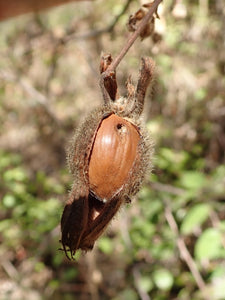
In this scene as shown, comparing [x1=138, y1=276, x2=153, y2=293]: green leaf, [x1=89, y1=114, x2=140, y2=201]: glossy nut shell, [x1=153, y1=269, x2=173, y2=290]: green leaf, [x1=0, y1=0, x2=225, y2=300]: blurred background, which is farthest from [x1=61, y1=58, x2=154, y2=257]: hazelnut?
[x1=138, y1=276, x2=153, y2=293]: green leaf

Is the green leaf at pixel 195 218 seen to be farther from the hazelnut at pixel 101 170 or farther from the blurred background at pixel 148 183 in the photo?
the hazelnut at pixel 101 170

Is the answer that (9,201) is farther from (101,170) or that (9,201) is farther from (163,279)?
(101,170)

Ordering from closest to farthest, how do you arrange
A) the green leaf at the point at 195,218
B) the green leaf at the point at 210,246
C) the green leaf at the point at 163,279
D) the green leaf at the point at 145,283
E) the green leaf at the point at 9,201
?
the green leaf at the point at 210,246
the green leaf at the point at 195,218
the green leaf at the point at 9,201
the green leaf at the point at 163,279
the green leaf at the point at 145,283

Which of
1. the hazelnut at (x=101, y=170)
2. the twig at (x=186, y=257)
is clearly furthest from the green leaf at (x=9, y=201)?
the hazelnut at (x=101, y=170)

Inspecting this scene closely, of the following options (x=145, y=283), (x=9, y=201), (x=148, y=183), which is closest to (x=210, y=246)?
(x=148, y=183)

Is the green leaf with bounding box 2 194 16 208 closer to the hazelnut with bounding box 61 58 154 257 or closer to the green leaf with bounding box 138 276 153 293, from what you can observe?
the green leaf with bounding box 138 276 153 293

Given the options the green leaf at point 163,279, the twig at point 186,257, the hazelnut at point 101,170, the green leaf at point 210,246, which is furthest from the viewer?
the green leaf at point 163,279

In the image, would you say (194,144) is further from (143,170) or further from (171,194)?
(143,170)
